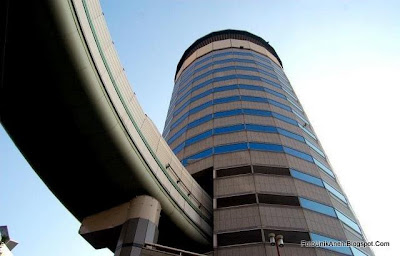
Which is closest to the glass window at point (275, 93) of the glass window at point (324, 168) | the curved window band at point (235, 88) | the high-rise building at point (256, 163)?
the curved window band at point (235, 88)

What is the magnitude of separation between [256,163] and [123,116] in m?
16.7

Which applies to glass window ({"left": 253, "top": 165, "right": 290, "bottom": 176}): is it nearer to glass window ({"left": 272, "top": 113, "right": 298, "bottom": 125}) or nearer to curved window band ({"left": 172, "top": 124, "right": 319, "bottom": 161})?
curved window band ({"left": 172, "top": 124, "right": 319, "bottom": 161})

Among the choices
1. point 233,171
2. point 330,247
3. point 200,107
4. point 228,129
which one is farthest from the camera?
point 200,107

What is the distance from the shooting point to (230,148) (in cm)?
3200

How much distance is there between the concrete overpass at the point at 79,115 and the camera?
12.8 metres

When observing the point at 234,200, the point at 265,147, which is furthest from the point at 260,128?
the point at 234,200

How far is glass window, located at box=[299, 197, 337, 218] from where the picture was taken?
26375mm

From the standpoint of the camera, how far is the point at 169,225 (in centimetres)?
2172

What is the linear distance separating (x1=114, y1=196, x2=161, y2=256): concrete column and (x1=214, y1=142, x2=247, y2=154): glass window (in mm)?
13431

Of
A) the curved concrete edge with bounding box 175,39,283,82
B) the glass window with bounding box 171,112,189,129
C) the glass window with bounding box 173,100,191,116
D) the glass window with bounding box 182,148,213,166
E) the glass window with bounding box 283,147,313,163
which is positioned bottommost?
the glass window with bounding box 182,148,213,166

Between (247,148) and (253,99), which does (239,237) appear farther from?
(253,99)

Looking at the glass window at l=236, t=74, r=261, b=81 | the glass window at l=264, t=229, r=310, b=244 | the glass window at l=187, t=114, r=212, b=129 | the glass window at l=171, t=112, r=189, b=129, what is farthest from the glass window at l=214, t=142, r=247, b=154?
the glass window at l=236, t=74, r=261, b=81

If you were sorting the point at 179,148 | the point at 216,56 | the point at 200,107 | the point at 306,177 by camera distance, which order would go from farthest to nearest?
1. the point at 216,56
2. the point at 200,107
3. the point at 179,148
4. the point at 306,177

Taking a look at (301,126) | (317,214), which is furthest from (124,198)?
(301,126)
